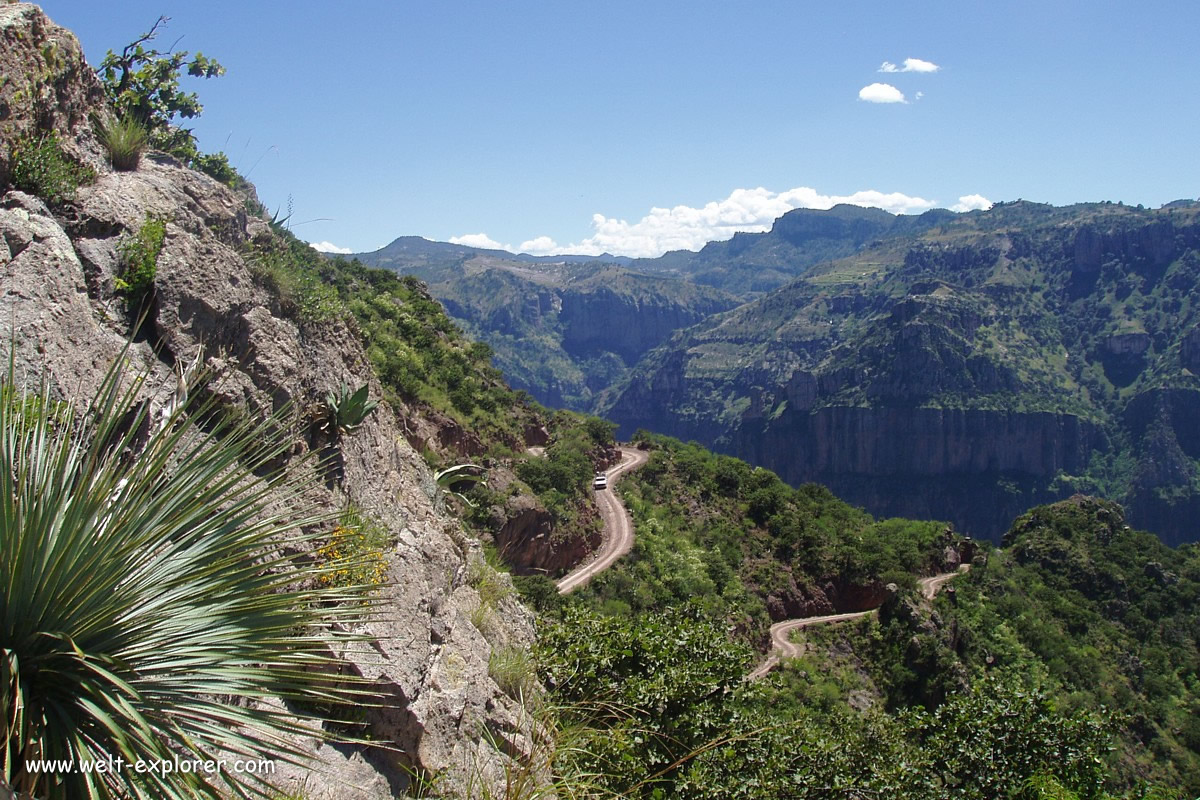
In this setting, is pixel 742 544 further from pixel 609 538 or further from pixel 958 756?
pixel 958 756

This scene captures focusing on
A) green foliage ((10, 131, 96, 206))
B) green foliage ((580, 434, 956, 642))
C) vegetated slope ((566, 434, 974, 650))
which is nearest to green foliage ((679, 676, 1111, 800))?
green foliage ((10, 131, 96, 206))

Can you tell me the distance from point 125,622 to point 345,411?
4.43 m

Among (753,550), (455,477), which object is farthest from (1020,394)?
(455,477)

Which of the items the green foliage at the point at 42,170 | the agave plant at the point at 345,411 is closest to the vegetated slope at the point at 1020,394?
the agave plant at the point at 345,411

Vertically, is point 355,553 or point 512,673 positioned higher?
point 355,553

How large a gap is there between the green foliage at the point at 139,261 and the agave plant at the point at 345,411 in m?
1.89

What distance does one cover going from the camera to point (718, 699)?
8078 millimetres

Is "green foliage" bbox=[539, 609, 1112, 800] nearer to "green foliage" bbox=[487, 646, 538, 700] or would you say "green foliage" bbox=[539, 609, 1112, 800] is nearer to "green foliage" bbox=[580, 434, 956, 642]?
"green foliage" bbox=[487, 646, 538, 700]

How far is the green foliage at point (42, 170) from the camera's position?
600 centimetres

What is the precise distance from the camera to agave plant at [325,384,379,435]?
7.27 meters

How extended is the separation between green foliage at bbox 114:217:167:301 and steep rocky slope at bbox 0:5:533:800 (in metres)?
0.08

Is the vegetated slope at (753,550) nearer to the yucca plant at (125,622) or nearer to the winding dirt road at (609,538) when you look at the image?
the winding dirt road at (609,538)

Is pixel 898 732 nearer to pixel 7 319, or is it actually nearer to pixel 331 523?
pixel 331 523

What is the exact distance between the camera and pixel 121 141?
7.64 m
